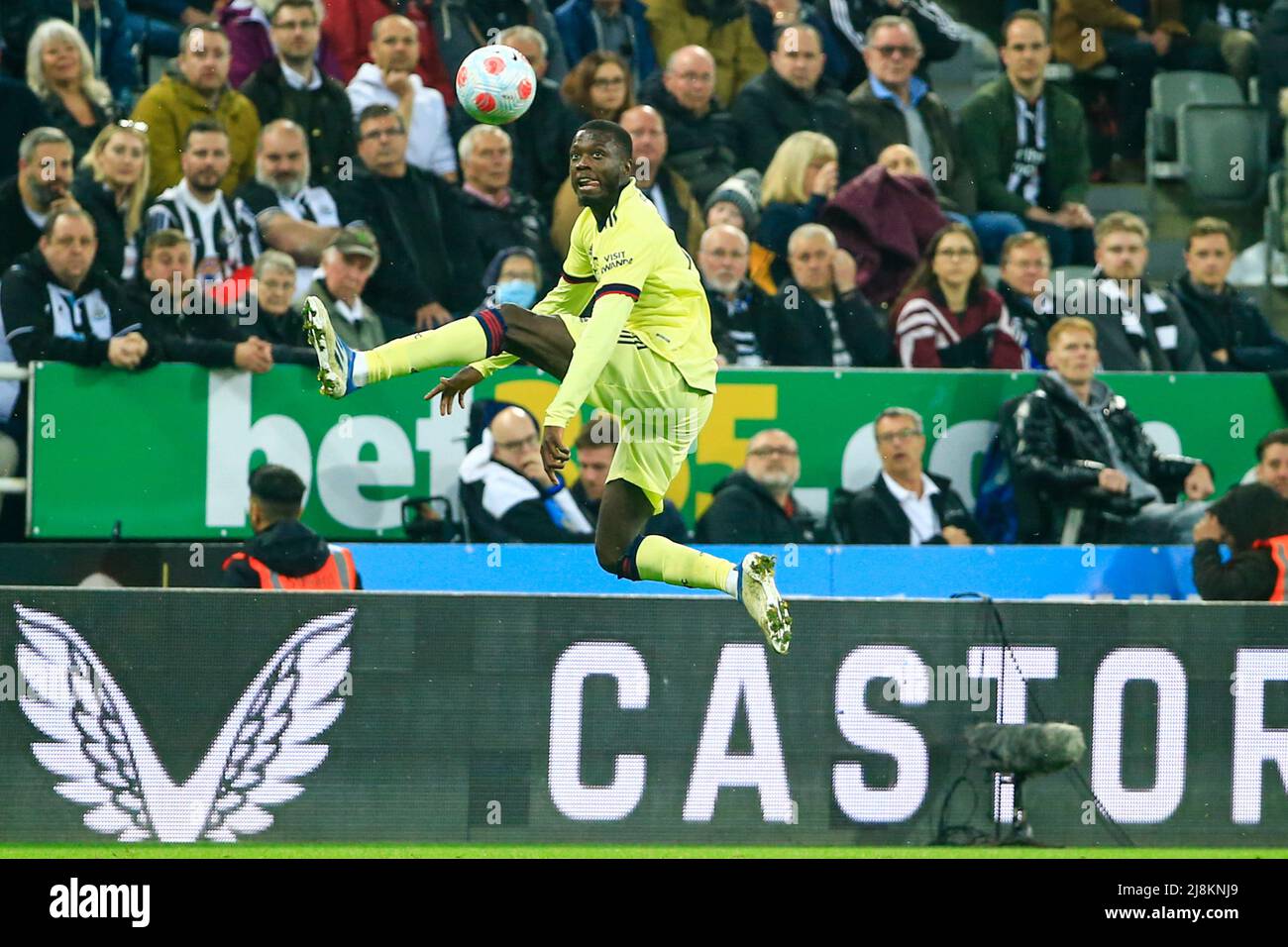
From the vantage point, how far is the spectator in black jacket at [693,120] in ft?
42.9

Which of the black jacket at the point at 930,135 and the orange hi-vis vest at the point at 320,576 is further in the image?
the black jacket at the point at 930,135

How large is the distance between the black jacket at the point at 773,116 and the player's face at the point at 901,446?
2.35m

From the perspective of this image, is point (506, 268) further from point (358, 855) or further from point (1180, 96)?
point (1180, 96)

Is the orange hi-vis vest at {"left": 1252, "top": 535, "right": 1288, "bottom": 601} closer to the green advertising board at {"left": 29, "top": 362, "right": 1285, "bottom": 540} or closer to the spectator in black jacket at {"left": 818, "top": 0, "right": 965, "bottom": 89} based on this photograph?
the green advertising board at {"left": 29, "top": 362, "right": 1285, "bottom": 540}

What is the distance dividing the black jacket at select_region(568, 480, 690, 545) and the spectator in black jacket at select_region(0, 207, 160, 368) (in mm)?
2292

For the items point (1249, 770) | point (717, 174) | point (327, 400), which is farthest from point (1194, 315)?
point (327, 400)

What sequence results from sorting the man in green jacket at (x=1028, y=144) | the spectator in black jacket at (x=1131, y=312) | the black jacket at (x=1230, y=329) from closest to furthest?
the spectator in black jacket at (x=1131, y=312) → the black jacket at (x=1230, y=329) → the man in green jacket at (x=1028, y=144)

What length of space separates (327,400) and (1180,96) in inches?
271

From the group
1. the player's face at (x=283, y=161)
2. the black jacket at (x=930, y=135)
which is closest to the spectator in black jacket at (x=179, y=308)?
the player's face at (x=283, y=161)

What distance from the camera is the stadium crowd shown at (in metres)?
11.4

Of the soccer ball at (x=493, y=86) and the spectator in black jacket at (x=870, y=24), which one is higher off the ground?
the spectator in black jacket at (x=870, y=24)

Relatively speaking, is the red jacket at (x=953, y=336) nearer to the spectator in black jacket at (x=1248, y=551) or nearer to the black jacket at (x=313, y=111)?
the spectator in black jacket at (x=1248, y=551)

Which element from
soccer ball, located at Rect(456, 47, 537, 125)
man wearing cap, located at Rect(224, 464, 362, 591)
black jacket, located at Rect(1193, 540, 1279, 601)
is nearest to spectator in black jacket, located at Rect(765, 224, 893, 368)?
black jacket, located at Rect(1193, 540, 1279, 601)

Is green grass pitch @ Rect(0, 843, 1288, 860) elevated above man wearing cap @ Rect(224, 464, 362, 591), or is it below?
below
